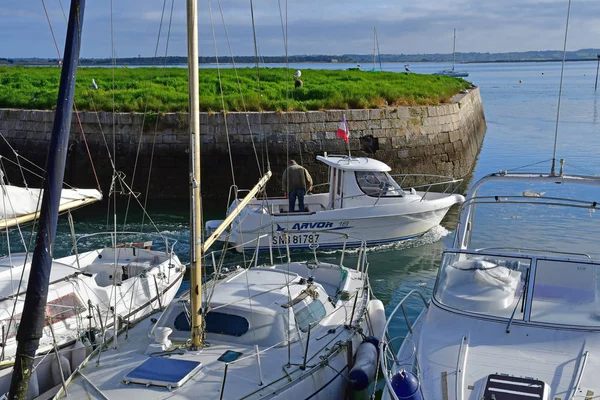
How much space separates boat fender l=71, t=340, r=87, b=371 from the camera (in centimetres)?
912

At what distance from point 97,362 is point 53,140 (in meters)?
2.71

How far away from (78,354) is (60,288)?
5.73 ft

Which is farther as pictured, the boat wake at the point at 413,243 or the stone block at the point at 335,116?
the stone block at the point at 335,116

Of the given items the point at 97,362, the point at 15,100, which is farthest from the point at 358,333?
the point at 15,100

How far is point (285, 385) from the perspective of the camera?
24.8 ft

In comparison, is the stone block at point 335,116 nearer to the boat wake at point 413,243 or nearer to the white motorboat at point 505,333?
the boat wake at point 413,243

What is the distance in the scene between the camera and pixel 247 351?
8227 millimetres

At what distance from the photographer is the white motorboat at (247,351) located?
24.4 feet

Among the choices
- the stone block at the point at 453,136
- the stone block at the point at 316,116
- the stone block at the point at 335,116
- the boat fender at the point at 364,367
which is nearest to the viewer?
the boat fender at the point at 364,367

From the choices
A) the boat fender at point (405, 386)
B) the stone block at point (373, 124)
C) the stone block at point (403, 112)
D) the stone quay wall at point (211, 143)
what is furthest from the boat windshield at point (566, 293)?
the stone block at point (403, 112)

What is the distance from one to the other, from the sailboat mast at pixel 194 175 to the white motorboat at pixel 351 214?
7905mm

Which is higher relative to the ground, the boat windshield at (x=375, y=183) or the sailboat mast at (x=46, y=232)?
the sailboat mast at (x=46, y=232)

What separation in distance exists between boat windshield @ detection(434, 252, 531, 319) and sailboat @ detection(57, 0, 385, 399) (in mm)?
1410

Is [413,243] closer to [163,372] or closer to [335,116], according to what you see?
[335,116]
